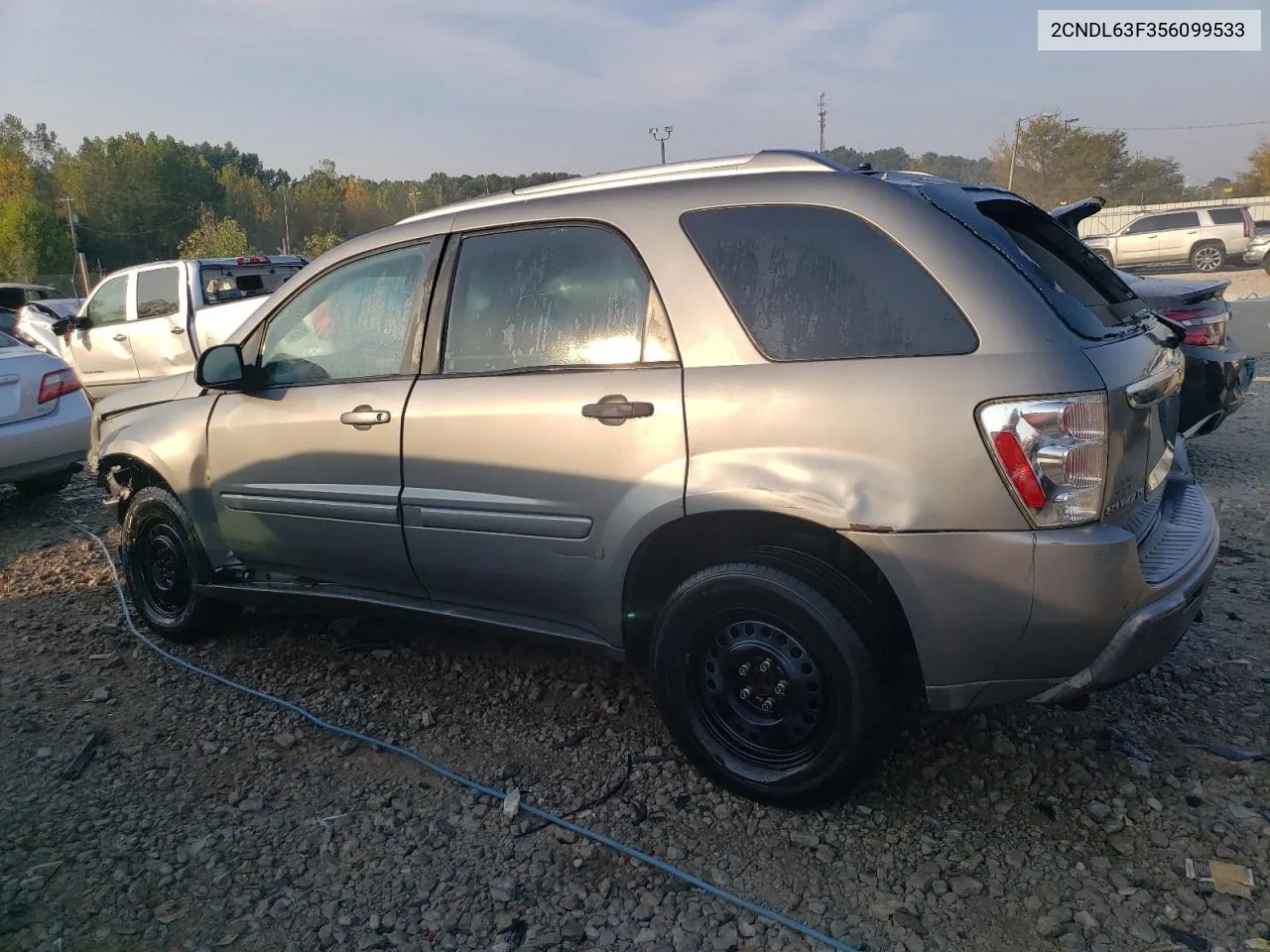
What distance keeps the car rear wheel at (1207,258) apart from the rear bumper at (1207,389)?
21.7 meters

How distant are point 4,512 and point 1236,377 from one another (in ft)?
28.7

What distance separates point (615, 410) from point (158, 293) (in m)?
9.21

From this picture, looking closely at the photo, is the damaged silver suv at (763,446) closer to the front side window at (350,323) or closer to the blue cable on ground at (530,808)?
the front side window at (350,323)

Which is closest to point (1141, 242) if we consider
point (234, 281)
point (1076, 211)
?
point (234, 281)

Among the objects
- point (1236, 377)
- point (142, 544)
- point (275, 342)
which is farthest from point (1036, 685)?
point (1236, 377)

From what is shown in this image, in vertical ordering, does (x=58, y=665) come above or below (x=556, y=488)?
below

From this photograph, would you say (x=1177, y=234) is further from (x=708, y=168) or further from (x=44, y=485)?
(x=44, y=485)

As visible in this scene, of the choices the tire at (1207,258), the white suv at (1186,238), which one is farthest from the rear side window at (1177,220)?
the tire at (1207,258)

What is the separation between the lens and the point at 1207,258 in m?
23.7

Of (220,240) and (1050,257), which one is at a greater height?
(220,240)

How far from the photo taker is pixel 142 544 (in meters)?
4.36

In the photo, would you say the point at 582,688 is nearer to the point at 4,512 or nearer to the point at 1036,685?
the point at 1036,685

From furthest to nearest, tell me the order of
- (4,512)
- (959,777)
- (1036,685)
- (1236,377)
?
(4,512), (1236,377), (959,777), (1036,685)

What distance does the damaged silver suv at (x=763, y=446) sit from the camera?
2.26 meters
